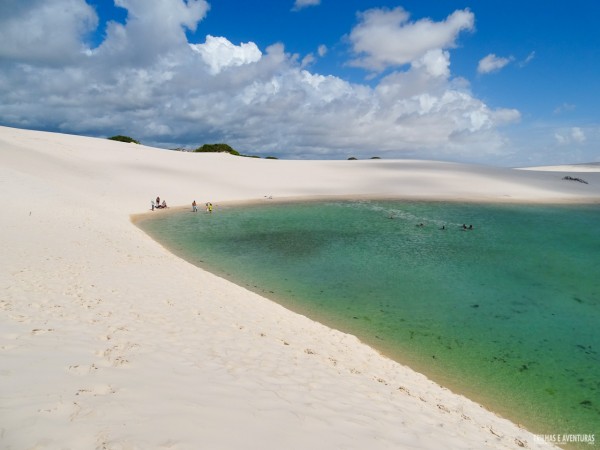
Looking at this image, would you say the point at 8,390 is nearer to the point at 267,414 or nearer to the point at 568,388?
the point at 267,414

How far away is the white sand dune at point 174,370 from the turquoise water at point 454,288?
151cm

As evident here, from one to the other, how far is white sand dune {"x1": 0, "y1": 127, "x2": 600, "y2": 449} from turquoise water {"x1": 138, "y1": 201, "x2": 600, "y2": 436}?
A: 151 cm

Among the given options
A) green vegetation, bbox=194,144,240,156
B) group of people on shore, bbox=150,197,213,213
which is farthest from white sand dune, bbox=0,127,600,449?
green vegetation, bbox=194,144,240,156

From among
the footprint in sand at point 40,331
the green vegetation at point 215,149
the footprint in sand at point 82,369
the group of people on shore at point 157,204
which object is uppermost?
the green vegetation at point 215,149

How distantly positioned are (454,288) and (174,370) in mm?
13630

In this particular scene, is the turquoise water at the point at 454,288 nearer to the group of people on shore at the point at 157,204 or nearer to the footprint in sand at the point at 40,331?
the group of people on shore at the point at 157,204

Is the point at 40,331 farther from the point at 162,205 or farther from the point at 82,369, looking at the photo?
the point at 162,205

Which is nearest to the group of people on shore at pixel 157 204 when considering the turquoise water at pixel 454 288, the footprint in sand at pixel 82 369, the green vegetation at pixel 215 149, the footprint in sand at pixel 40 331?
the turquoise water at pixel 454 288

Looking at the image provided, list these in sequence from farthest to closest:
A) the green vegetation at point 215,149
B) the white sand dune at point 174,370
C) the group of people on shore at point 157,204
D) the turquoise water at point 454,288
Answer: the green vegetation at point 215,149, the group of people on shore at point 157,204, the turquoise water at point 454,288, the white sand dune at point 174,370

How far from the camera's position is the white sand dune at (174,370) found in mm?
4613

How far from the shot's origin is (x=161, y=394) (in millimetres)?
5465

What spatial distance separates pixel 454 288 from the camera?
16.3 metres

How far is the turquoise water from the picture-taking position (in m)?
9.60

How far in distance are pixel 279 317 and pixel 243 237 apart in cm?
1552
